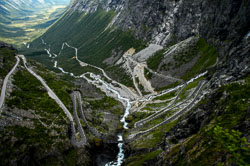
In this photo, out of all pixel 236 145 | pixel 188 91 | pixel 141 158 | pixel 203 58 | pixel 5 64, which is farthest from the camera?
pixel 203 58

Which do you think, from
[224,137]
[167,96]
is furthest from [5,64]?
[224,137]

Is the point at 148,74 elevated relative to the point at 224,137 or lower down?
elevated

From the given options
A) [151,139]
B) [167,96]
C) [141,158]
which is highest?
[167,96]

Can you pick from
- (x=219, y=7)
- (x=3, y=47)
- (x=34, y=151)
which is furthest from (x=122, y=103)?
(x=3, y=47)

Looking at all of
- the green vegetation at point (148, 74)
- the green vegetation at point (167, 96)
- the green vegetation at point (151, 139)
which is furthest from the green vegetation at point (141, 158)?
the green vegetation at point (148, 74)

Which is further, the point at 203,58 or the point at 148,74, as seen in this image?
the point at 148,74

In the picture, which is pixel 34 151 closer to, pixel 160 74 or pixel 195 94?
pixel 195 94

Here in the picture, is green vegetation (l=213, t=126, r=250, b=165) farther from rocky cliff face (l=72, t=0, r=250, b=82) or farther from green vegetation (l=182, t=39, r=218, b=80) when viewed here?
green vegetation (l=182, t=39, r=218, b=80)

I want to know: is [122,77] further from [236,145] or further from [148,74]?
[236,145]

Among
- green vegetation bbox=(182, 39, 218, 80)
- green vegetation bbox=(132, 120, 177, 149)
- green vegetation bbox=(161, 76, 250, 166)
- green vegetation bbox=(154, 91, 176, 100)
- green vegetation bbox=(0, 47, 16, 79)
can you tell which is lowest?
green vegetation bbox=(132, 120, 177, 149)

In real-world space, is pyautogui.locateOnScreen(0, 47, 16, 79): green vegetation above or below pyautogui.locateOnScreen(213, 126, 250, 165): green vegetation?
above

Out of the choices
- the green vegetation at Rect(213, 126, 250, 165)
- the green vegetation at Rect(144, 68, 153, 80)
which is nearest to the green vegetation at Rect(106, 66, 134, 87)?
the green vegetation at Rect(144, 68, 153, 80)

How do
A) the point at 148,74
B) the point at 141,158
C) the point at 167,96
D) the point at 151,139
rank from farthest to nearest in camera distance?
the point at 148,74 → the point at 167,96 → the point at 151,139 → the point at 141,158
